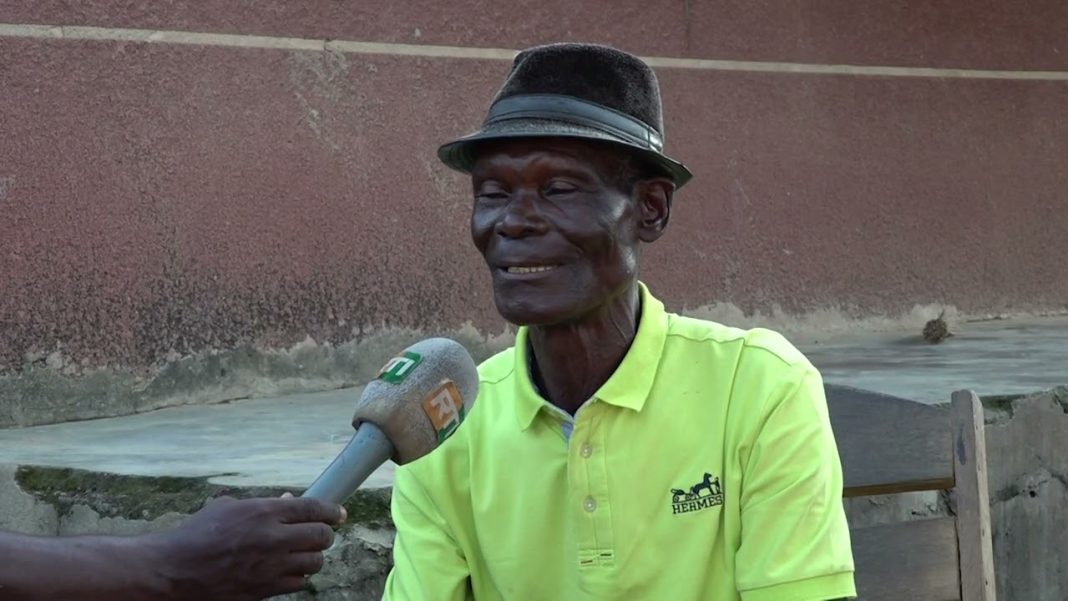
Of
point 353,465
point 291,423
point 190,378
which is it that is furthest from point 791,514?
point 190,378

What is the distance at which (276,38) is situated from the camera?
5.93 metres

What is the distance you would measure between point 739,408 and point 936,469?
58cm

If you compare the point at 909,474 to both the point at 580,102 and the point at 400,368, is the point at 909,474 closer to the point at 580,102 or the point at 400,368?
the point at 580,102

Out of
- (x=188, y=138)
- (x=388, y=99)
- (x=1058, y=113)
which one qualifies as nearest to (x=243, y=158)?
(x=188, y=138)

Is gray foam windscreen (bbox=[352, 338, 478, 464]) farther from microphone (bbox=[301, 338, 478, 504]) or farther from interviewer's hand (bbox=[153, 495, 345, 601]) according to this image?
interviewer's hand (bbox=[153, 495, 345, 601])

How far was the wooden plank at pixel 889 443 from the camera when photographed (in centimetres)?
291

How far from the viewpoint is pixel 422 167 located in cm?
631

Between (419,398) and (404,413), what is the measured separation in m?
0.04

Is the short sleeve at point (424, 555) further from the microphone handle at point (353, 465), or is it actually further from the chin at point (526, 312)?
the microphone handle at point (353, 465)

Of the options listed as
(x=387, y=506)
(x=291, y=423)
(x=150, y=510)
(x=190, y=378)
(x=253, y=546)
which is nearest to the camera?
(x=253, y=546)

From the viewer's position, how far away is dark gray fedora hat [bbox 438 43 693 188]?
99.5 inches

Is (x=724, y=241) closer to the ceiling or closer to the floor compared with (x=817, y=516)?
closer to the ceiling

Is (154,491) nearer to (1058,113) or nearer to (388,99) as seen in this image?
(388,99)

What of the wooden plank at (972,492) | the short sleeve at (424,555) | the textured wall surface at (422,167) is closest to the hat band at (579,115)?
the short sleeve at (424,555)
